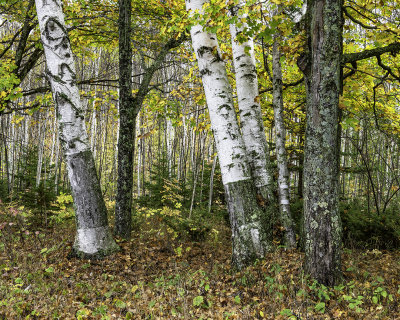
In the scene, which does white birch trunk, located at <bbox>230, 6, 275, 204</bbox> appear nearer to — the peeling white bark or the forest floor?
the peeling white bark

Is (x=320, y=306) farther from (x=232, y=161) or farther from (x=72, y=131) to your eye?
(x=72, y=131)

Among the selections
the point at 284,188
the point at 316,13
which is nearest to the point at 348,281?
the point at 284,188

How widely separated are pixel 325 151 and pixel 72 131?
12.2ft

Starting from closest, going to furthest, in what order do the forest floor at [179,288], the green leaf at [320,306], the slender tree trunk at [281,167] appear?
the green leaf at [320,306]
the forest floor at [179,288]
the slender tree trunk at [281,167]

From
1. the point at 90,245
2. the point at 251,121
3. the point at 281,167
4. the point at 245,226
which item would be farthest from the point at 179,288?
the point at 251,121

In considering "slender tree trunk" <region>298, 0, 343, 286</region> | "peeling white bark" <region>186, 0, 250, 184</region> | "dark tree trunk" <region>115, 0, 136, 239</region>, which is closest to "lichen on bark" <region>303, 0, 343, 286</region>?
"slender tree trunk" <region>298, 0, 343, 286</region>

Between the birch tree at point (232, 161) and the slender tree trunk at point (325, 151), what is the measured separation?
836 mm

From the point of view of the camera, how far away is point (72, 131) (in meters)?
4.35

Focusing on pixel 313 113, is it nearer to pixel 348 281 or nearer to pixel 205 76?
pixel 205 76

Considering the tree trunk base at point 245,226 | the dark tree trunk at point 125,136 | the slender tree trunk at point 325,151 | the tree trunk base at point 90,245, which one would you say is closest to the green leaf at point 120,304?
the tree trunk base at point 90,245

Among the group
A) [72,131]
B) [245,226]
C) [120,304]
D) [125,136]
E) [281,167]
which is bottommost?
[120,304]

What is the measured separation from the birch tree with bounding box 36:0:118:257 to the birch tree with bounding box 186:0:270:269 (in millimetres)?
2138

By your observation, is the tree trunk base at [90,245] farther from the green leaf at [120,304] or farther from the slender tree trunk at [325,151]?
the slender tree trunk at [325,151]

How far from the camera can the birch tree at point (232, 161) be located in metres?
3.83
